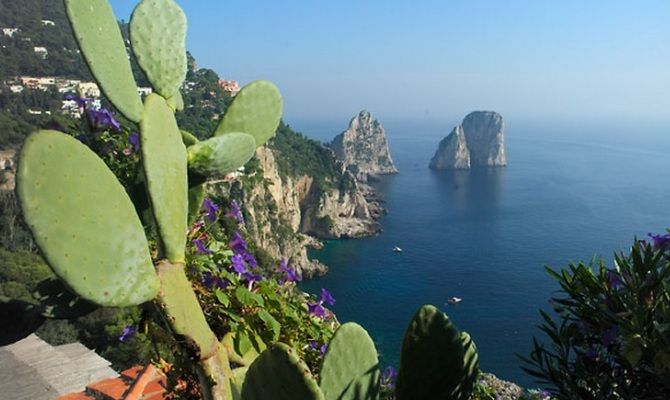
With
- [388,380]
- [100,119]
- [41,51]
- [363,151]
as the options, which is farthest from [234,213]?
[363,151]

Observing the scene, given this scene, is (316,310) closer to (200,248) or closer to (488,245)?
(200,248)

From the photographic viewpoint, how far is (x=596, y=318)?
1.42 meters

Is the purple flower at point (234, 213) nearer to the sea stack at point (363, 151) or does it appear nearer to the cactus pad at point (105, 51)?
the cactus pad at point (105, 51)

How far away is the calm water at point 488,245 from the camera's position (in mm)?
26812

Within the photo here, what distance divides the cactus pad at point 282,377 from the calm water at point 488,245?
2171 cm

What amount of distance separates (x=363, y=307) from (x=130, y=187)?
2792 centimetres

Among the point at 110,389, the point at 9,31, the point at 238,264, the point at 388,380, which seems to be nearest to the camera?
the point at 238,264

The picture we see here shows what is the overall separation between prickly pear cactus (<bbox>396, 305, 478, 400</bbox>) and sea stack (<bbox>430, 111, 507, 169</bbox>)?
275 feet

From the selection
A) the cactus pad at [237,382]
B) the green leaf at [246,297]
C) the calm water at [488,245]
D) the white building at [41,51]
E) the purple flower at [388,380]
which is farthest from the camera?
the white building at [41,51]

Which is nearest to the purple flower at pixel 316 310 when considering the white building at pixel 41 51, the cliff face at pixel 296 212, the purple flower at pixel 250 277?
the purple flower at pixel 250 277

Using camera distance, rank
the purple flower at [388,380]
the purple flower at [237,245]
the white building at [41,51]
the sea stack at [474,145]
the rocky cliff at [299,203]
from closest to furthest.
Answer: the purple flower at [237,245] → the purple flower at [388,380] → the rocky cliff at [299,203] → the white building at [41,51] → the sea stack at [474,145]

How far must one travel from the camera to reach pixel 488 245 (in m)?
39.7

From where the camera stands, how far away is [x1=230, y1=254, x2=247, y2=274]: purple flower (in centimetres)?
175

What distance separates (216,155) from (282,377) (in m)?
A: 0.90
